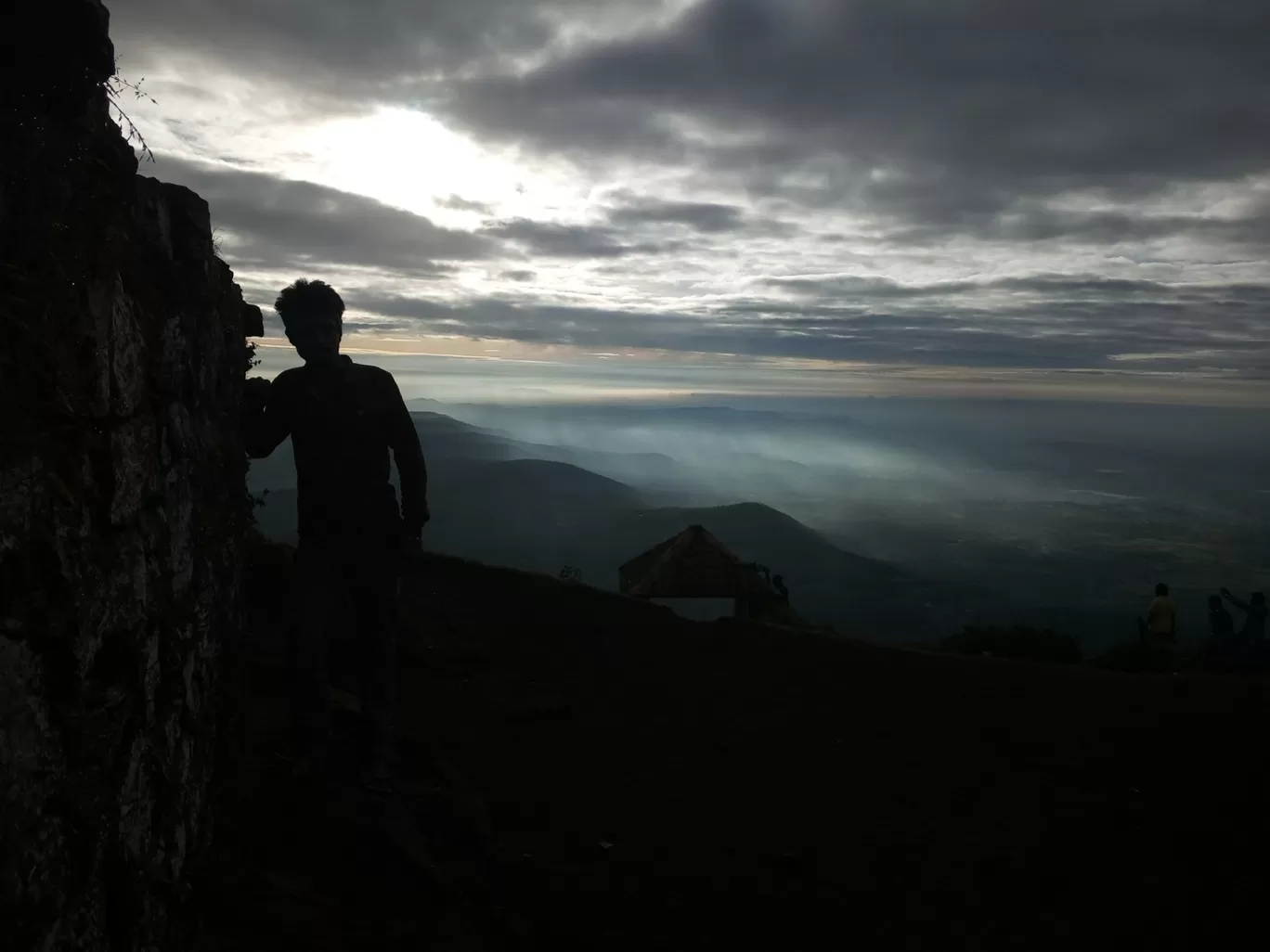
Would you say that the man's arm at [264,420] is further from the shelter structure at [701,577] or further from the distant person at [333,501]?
the shelter structure at [701,577]

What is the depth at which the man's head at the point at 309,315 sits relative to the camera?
18.7 feet

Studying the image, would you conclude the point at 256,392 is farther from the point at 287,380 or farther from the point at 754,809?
the point at 754,809

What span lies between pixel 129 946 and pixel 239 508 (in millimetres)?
3589

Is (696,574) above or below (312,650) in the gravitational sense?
below

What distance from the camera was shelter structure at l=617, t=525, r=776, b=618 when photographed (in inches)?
910

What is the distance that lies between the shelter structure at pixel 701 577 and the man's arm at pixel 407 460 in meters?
16.9

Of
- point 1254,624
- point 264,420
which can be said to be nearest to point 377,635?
point 264,420

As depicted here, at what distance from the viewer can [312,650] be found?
5633 millimetres

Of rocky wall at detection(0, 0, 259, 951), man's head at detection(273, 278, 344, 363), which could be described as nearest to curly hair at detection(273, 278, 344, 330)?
man's head at detection(273, 278, 344, 363)

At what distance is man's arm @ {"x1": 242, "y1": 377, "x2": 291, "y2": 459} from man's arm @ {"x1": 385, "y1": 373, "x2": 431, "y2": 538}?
742 millimetres

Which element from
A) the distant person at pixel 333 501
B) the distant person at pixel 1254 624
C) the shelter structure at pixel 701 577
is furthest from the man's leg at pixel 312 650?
the shelter structure at pixel 701 577

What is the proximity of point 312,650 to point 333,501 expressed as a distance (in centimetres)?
107

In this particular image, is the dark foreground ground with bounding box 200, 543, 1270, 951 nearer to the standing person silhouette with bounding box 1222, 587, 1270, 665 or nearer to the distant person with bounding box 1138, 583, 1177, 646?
the standing person silhouette with bounding box 1222, 587, 1270, 665

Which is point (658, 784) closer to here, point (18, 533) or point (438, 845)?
point (438, 845)
